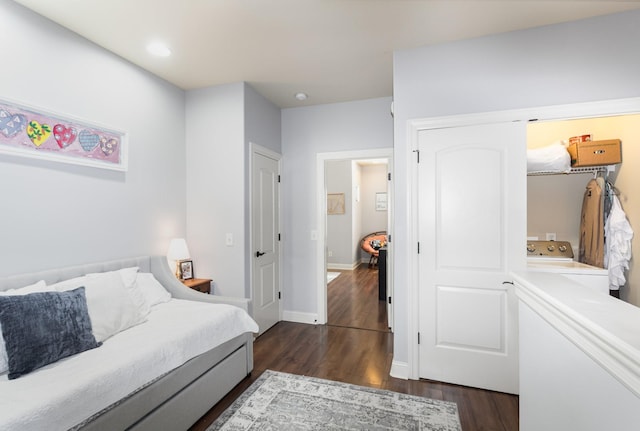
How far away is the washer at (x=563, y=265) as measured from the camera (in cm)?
240

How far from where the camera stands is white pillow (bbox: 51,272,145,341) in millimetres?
1938

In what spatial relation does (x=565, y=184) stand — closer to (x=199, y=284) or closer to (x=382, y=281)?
(x=382, y=281)

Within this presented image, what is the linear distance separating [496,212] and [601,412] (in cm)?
187

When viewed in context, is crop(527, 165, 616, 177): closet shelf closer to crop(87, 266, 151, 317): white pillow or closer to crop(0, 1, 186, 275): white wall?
crop(87, 266, 151, 317): white pillow

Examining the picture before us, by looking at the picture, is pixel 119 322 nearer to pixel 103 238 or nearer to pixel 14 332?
pixel 14 332

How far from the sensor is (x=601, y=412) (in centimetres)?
74

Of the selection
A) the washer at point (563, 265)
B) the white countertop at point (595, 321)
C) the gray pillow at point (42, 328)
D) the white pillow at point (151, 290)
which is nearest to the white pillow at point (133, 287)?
the white pillow at point (151, 290)

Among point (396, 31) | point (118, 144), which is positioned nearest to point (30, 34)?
point (118, 144)

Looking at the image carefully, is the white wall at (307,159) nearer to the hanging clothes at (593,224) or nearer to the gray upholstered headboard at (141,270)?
the gray upholstered headboard at (141,270)

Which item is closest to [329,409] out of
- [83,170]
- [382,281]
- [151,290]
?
[151,290]

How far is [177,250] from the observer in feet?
10.1

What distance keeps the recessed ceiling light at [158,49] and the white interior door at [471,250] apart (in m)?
2.30

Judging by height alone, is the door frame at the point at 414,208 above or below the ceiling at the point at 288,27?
below

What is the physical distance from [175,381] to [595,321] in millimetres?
2038
